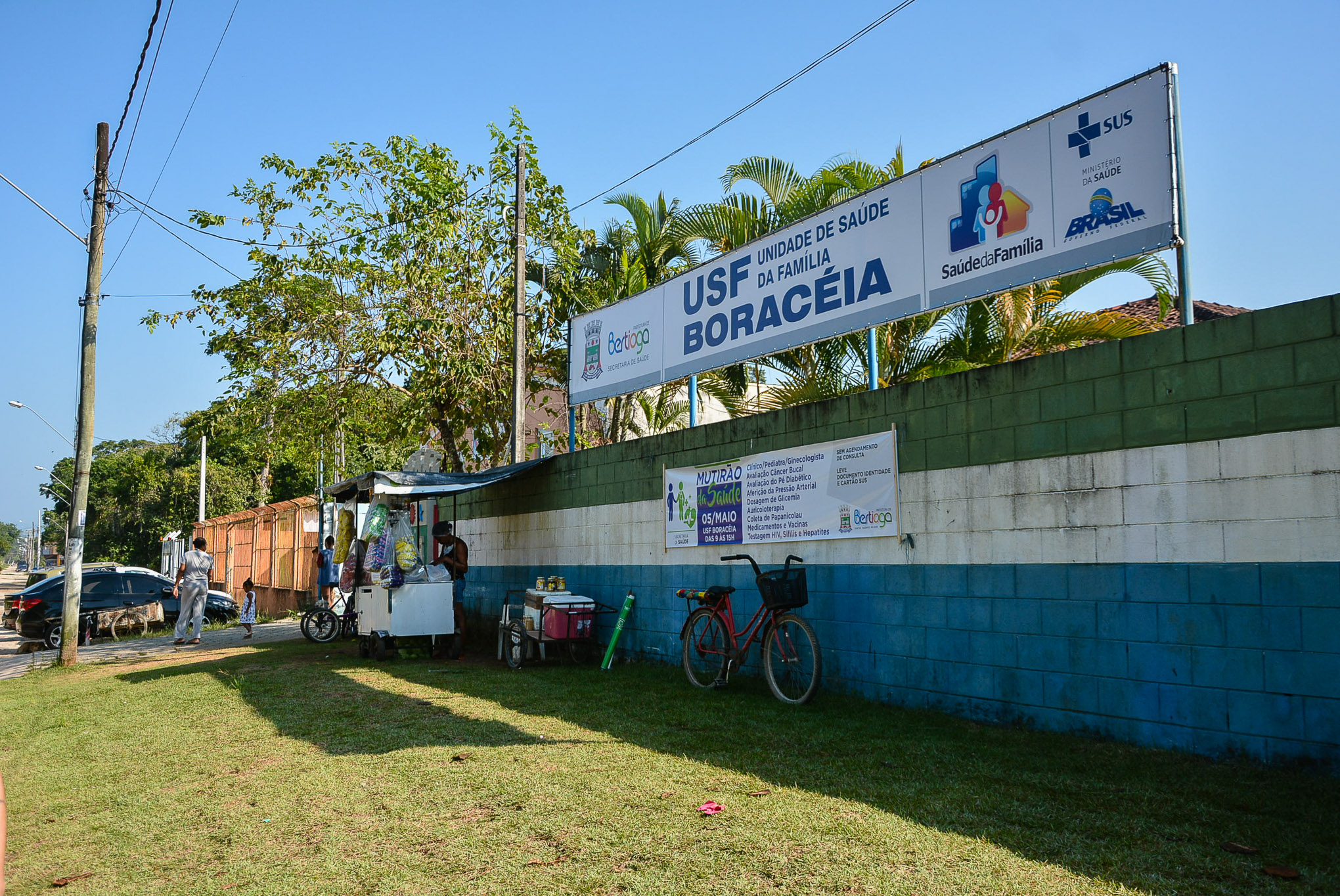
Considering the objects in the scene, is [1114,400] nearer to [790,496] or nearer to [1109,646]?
[1109,646]

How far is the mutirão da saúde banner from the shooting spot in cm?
810

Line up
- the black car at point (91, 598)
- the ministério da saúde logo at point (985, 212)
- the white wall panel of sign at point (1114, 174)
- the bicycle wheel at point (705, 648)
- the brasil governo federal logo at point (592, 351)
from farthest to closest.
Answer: the black car at point (91, 598), the brasil governo federal logo at point (592, 351), the bicycle wheel at point (705, 648), the ministério da saúde logo at point (985, 212), the white wall panel of sign at point (1114, 174)

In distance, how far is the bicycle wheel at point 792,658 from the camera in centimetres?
783

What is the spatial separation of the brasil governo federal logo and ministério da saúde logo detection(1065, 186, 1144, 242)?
688 centimetres

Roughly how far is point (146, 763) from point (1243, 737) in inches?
283

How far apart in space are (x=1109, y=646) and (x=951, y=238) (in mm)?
3441

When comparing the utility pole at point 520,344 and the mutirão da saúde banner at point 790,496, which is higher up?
the utility pole at point 520,344

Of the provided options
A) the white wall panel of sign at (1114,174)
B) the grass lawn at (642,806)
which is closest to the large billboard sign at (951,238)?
the white wall panel of sign at (1114,174)

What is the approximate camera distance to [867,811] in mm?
4848

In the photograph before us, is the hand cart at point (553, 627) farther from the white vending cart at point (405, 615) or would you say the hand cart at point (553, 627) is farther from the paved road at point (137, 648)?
the paved road at point (137, 648)

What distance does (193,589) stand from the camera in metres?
17.0

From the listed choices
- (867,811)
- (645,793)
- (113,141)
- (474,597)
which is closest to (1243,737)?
(867,811)

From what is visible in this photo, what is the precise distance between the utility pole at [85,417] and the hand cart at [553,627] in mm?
6927

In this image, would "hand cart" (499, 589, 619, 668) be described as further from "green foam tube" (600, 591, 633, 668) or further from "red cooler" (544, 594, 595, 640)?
"green foam tube" (600, 591, 633, 668)
